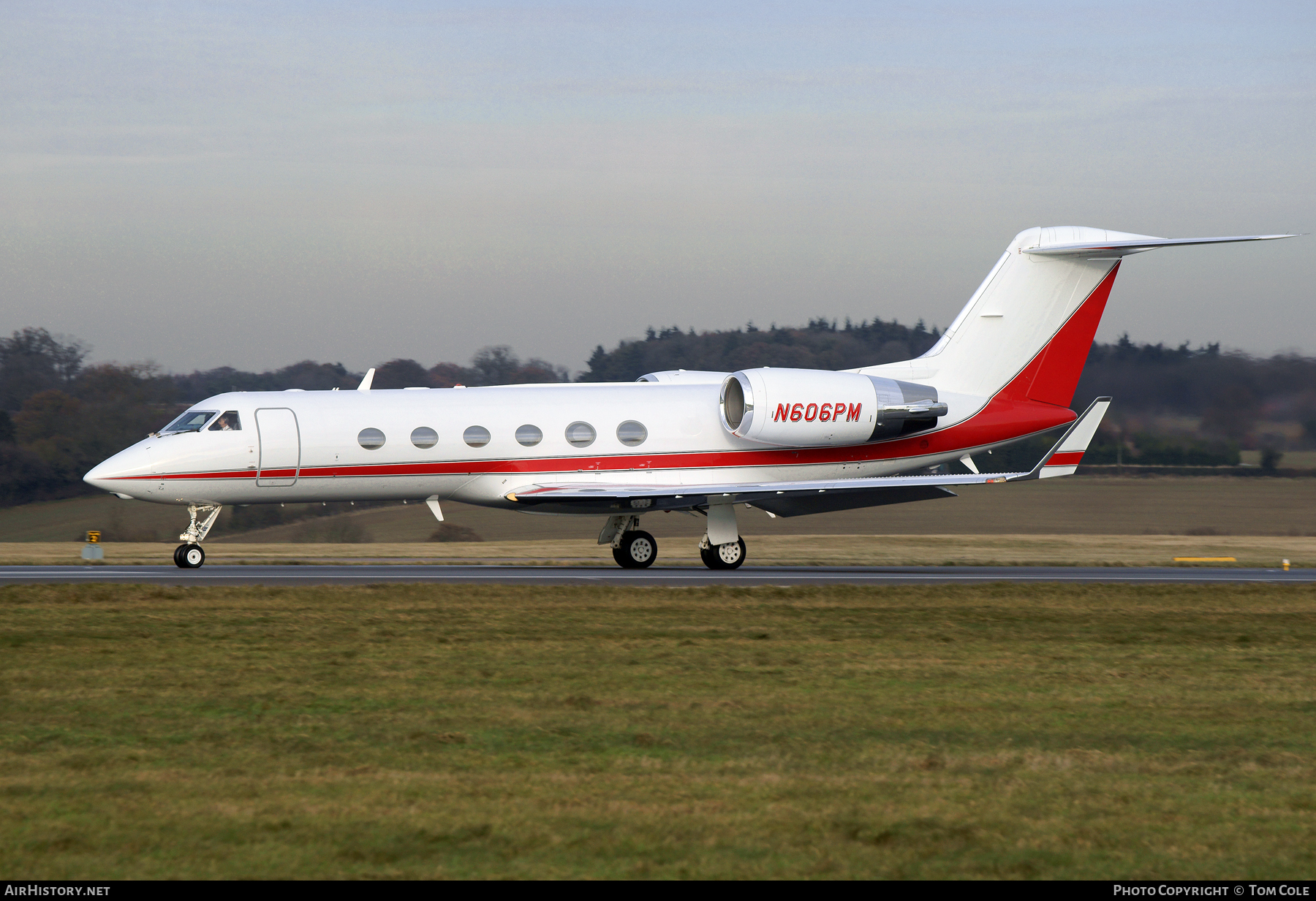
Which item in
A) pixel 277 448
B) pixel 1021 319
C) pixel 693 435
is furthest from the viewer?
pixel 1021 319

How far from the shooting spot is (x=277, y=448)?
22.3 meters

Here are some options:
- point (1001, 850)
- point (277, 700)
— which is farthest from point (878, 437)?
point (1001, 850)

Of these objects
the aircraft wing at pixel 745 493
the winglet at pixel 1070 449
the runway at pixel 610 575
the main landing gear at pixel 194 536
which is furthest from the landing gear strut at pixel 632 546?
the main landing gear at pixel 194 536

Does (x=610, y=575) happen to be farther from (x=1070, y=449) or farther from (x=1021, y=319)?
(x=1021, y=319)

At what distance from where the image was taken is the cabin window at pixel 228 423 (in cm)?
2239

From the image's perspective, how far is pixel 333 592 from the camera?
57.4 ft

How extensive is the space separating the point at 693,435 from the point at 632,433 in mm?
1209

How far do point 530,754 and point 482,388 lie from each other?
17.1 meters

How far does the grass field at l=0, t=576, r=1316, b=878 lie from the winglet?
686 cm

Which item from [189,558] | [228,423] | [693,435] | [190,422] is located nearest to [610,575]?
[693,435]

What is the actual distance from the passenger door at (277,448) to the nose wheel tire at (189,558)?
5.91ft

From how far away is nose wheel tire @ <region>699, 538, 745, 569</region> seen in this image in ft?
79.6

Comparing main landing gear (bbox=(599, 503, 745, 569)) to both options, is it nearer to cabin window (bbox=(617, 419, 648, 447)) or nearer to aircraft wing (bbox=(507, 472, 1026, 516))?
aircraft wing (bbox=(507, 472, 1026, 516))

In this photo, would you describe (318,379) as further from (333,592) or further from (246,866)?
(246,866)
